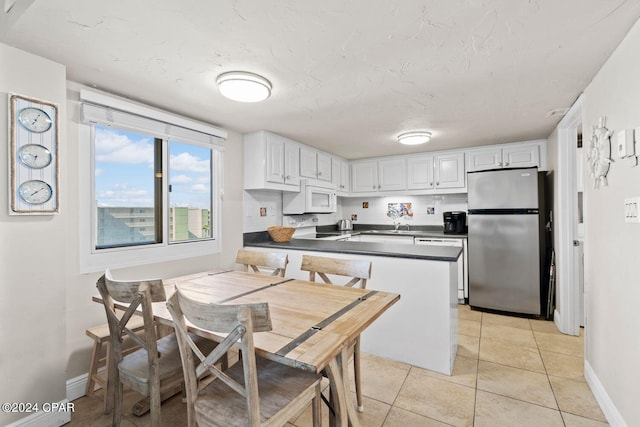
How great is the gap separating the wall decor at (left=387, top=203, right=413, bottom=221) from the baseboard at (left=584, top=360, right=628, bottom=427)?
3.00 m

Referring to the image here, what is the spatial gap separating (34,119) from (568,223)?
4103mm

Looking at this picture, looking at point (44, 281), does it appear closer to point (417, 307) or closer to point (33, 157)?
point (33, 157)

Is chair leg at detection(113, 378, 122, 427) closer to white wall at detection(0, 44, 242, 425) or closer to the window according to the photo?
white wall at detection(0, 44, 242, 425)

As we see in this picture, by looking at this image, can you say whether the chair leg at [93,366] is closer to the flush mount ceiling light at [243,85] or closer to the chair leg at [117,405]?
the chair leg at [117,405]

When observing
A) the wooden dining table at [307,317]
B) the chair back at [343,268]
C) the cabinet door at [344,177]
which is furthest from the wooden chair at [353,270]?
the cabinet door at [344,177]

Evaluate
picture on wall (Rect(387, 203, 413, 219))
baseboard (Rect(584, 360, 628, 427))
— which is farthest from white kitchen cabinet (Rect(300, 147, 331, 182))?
baseboard (Rect(584, 360, 628, 427))

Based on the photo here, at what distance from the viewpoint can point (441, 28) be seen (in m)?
1.44

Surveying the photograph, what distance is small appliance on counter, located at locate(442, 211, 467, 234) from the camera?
4.21 meters

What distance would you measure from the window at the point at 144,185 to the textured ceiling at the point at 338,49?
224 mm

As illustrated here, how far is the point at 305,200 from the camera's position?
3.81m

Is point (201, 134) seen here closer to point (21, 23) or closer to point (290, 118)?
point (290, 118)

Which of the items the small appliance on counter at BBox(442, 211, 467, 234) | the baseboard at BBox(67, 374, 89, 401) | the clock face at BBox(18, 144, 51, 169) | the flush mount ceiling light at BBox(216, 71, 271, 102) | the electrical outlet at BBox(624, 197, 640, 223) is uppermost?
the flush mount ceiling light at BBox(216, 71, 271, 102)

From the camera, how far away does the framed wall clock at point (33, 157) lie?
161cm

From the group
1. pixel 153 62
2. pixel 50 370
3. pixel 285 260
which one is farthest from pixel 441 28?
pixel 50 370
